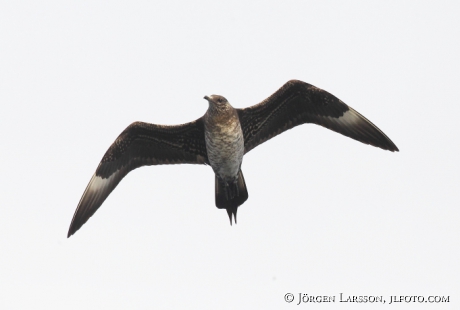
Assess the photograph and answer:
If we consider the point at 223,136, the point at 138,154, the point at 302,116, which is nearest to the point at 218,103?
the point at 223,136

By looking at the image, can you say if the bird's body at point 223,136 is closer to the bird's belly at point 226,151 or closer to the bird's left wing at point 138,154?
the bird's belly at point 226,151

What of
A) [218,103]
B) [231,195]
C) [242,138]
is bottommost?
[231,195]

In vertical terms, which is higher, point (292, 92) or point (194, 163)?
point (292, 92)

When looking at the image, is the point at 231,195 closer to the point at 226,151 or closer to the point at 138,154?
the point at 226,151

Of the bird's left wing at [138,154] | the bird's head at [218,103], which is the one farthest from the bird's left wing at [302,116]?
the bird's left wing at [138,154]

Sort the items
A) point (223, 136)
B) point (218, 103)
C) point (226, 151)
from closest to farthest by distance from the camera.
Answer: point (218, 103), point (223, 136), point (226, 151)

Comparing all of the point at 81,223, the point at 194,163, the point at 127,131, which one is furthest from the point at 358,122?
the point at 81,223

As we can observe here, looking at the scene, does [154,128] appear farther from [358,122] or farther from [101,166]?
[358,122]
